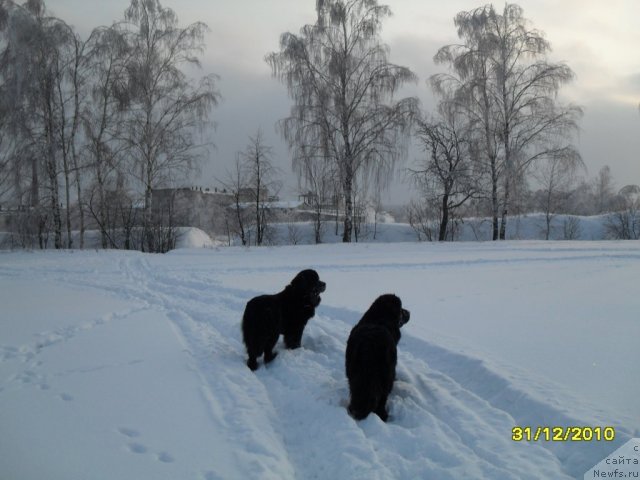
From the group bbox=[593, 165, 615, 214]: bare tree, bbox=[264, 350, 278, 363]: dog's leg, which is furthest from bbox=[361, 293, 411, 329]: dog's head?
bbox=[593, 165, 615, 214]: bare tree

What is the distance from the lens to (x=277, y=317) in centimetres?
553

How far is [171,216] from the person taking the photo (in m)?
29.6

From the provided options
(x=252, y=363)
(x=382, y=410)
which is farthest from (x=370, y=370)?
(x=252, y=363)

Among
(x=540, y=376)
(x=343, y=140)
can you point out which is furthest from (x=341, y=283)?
(x=343, y=140)

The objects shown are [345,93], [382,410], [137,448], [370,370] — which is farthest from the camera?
[345,93]

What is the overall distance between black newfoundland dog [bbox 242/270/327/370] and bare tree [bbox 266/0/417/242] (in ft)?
49.7

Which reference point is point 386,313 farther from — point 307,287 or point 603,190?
point 603,190

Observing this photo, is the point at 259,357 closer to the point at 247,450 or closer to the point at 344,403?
the point at 344,403

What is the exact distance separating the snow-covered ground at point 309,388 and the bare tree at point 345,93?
39.6ft

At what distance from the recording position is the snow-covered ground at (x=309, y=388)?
3.14 meters
